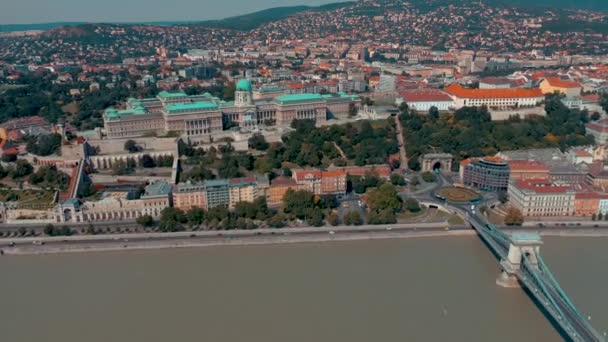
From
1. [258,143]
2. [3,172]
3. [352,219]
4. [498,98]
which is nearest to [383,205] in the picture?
[352,219]

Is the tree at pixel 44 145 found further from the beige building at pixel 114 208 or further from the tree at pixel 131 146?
the beige building at pixel 114 208

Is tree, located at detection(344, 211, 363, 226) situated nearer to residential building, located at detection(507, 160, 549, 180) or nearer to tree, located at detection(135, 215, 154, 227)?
tree, located at detection(135, 215, 154, 227)

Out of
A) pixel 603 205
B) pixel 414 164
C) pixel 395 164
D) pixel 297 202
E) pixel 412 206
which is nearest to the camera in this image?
pixel 603 205

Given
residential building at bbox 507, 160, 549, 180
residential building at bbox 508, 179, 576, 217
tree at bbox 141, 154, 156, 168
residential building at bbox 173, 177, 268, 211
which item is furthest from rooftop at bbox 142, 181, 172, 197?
residential building at bbox 507, 160, 549, 180

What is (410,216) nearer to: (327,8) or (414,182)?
(414,182)

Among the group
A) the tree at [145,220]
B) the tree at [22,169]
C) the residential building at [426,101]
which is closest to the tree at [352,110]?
the residential building at [426,101]
